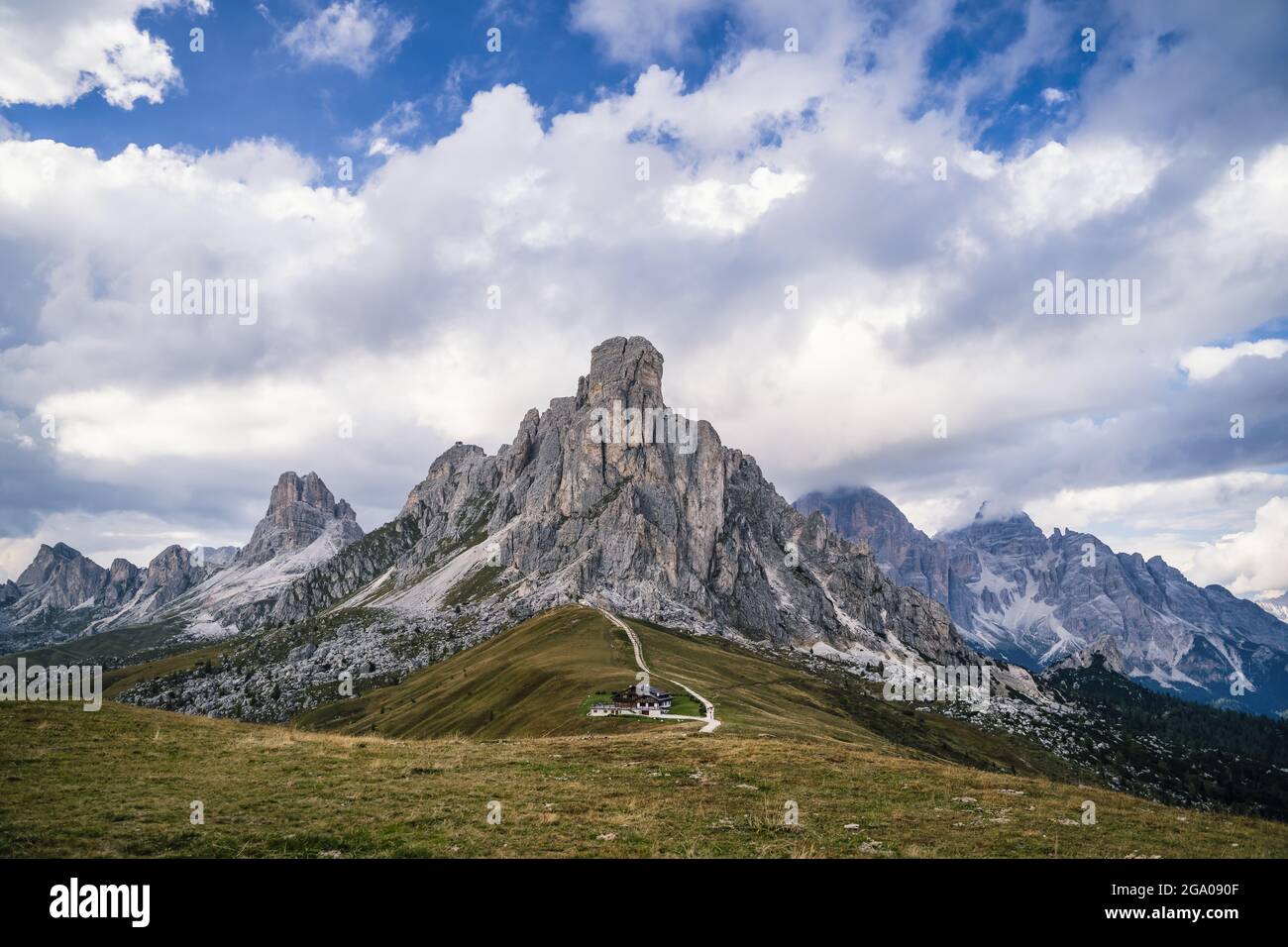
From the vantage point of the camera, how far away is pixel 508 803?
21828 millimetres

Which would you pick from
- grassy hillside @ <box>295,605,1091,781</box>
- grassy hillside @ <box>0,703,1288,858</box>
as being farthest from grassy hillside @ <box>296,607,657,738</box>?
grassy hillside @ <box>0,703,1288,858</box>

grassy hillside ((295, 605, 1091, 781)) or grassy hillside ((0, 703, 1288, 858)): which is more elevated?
grassy hillside ((0, 703, 1288, 858))

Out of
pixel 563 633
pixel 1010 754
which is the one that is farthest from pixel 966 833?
pixel 1010 754

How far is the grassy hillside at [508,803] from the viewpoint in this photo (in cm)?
1703

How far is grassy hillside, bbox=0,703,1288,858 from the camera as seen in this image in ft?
55.9

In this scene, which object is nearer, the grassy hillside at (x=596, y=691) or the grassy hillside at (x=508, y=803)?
the grassy hillside at (x=508, y=803)

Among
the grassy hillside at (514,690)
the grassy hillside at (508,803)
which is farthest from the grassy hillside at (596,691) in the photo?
the grassy hillside at (508,803)

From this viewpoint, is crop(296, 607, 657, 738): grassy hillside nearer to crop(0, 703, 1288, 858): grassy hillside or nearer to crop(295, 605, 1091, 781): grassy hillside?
crop(295, 605, 1091, 781): grassy hillside

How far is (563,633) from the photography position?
168m

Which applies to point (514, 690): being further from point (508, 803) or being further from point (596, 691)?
point (508, 803)

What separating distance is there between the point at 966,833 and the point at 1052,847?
7.20 ft

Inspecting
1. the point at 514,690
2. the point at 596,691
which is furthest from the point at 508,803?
the point at 514,690

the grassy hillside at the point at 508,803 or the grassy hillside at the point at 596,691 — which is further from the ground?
the grassy hillside at the point at 508,803

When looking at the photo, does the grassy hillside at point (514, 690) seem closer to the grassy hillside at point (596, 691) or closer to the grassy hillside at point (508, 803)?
the grassy hillside at point (596, 691)
